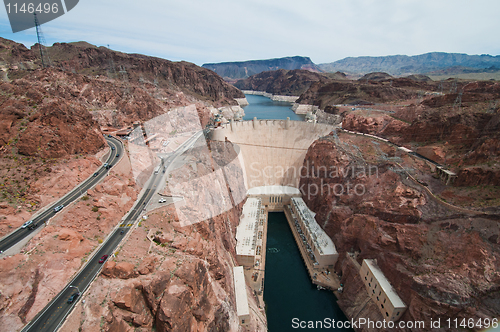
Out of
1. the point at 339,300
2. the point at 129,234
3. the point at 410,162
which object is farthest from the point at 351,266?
the point at 129,234

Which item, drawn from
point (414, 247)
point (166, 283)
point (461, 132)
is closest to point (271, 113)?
point (461, 132)

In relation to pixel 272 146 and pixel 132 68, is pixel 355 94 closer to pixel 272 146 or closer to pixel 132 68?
pixel 272 146

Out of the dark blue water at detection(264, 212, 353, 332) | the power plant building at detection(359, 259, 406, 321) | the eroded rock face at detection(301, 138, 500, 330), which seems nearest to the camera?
the eroded rock face at detection(301, 138, 500, 330)

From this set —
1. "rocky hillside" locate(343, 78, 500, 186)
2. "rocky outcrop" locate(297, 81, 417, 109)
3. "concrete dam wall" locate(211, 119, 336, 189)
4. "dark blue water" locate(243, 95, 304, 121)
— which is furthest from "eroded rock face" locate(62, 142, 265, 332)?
"dark blue water" locate(243, 95, 304, 121)

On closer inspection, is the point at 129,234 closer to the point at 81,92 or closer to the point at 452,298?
the point at 452,298

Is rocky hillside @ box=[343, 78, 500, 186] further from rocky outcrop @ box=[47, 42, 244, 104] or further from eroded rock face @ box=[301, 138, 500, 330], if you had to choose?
rocky outcrop @ box=[47, 42, 244, 104]

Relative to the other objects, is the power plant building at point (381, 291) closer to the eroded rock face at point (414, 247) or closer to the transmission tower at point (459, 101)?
the eroded rock face at point (414, 247)

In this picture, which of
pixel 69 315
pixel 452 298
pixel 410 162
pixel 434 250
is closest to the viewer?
pixel 69 315
